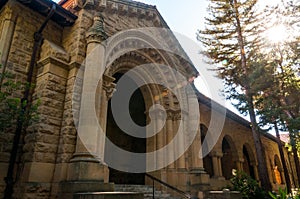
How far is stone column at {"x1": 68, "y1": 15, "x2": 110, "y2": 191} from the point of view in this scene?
492cm

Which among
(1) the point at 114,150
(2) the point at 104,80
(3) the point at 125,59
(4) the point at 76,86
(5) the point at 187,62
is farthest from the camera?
(5) the point at 187,62

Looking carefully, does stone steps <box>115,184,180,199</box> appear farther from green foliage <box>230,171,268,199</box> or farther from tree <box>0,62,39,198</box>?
green foliage <box>230,171,268,199</box>

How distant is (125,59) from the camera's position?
8406 millimetres

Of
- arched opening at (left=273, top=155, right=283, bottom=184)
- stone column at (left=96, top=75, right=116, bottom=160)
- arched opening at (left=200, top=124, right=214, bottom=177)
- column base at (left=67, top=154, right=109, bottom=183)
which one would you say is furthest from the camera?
arched opening at (left=273, top=155, right=283, bottom=184)

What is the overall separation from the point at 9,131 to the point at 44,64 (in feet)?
5.94

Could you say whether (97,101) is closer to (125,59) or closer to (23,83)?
(23,83)

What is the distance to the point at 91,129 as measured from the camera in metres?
5.45

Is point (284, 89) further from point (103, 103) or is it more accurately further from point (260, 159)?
point (103, 103)

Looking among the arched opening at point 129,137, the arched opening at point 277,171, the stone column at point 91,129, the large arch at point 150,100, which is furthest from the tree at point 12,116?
the arched opening at point 277,171

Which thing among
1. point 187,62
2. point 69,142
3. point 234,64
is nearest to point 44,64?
point 69,142

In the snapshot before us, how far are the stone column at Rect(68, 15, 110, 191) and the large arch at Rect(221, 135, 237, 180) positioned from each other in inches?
445

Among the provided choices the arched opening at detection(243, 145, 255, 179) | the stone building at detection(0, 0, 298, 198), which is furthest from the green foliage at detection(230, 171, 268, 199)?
the arched opening at detection(243, 145, 255, 179)

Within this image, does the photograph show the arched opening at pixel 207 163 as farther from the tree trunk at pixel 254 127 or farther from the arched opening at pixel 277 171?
the arched opening at pixel 277 171

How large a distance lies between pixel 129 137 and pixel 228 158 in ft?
27.6
